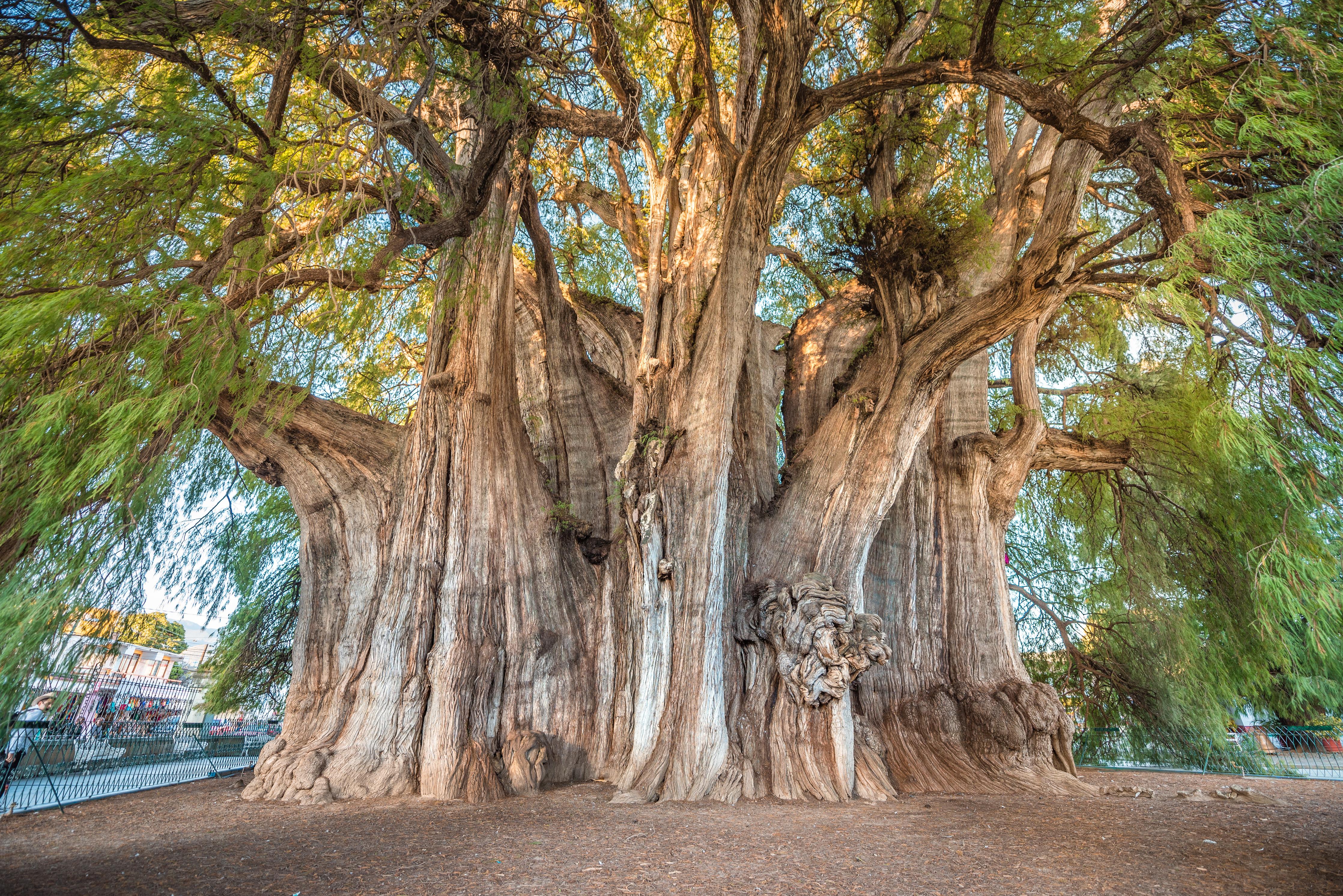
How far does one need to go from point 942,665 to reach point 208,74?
6.54 meters

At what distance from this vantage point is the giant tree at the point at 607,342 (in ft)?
8.60

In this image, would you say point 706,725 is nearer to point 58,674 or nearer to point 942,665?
point 942,665

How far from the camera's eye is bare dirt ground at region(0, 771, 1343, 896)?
2.57m

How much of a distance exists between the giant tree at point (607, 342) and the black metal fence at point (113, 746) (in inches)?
57.4

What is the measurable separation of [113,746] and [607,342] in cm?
629

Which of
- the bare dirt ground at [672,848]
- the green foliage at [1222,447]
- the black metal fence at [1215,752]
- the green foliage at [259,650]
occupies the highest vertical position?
the green foliage at [1222,447]

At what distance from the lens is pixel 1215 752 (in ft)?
23.7

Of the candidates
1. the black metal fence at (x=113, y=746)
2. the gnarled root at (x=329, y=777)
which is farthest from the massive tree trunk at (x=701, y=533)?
the black metal fence at (x=113, y=746)

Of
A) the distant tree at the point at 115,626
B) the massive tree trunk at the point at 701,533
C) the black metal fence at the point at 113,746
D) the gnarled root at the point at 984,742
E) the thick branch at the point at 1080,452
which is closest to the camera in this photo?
the distant tree at the point at 115,626

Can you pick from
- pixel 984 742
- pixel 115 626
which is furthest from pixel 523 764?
pixel 984 742

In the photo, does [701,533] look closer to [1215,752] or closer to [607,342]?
[607,342]

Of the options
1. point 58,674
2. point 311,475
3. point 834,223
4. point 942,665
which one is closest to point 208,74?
point 58,674

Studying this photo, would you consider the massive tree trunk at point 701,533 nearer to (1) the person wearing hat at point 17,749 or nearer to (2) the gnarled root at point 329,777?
(2) the gnarled root at point 329,777

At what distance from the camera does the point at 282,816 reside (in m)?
3.89
